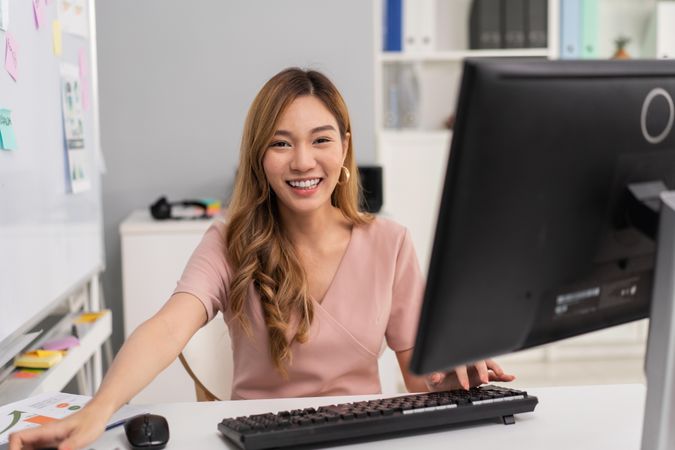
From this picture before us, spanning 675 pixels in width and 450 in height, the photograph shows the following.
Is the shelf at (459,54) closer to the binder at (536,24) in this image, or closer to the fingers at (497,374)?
the binder at (536,24)

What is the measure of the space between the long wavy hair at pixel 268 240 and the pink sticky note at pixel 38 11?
665mm

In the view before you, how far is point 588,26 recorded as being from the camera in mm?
3898

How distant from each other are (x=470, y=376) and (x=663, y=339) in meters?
0.49

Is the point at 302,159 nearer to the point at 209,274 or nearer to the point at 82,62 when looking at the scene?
the point at 209,274

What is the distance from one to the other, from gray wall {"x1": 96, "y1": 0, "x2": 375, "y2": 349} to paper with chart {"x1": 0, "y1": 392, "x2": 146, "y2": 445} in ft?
7.05

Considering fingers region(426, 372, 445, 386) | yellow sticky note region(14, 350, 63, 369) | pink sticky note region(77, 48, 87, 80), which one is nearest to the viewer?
fingers region(426, 372, 445, 386)

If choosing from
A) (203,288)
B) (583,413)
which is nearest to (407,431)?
(583,413)

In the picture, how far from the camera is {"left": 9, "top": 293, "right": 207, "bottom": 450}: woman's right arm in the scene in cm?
106

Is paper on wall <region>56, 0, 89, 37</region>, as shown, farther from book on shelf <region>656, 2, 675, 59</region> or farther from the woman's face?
book on shelf <region>656, 2, 675, 59</region>

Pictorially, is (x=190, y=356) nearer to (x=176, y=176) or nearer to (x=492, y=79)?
(x=492, y=79)

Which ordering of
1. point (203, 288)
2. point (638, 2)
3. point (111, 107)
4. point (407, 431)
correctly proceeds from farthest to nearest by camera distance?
point (638, 2) < point (111, 107) < point (203, 288) < point (407, 431)

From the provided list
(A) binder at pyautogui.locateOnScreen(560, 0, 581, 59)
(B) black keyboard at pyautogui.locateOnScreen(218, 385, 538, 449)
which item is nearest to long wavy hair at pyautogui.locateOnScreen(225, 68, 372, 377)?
(B) black keyboard at pyautogui.locateOnScreen(218, 385, 538, 449)

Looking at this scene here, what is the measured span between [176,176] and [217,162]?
0.17m

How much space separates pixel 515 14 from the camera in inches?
151
